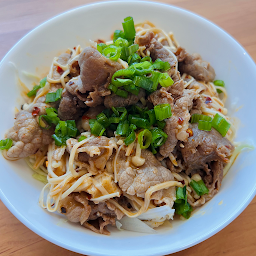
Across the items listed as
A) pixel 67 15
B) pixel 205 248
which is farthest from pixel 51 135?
pixel 205 248

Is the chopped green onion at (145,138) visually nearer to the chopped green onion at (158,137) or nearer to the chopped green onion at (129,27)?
the chopped green onion at (158,137)


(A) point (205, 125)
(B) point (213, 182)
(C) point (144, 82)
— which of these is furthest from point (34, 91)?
(B) point (213, 182)

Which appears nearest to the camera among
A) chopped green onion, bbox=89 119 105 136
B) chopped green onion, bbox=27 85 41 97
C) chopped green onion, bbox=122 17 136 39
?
chopped green onion, bbox=89 119 105 136

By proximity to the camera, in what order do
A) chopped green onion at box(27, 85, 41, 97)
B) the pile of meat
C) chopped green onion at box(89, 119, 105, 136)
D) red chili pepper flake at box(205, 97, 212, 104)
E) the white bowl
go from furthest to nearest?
chopped green onion at box(27, 85, 41, 97) → red chili pepper flake at box(205, 97, 212, 104) → chopped green onion at box(89, 119, 105, 136) → the pile of meat → the white bowl

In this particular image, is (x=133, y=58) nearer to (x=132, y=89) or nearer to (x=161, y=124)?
(x=132, y=89)

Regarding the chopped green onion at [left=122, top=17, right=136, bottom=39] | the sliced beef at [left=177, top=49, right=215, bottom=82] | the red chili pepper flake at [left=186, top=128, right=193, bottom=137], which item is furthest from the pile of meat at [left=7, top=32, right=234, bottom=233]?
the sliced beef at [left=177, top=49, right=215, bottom=82]

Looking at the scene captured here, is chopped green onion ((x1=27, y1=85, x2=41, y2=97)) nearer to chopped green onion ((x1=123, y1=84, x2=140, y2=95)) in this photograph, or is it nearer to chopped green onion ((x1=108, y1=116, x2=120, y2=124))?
chopped green onion ((x1=108, y1=116, x2=120, y2=124))

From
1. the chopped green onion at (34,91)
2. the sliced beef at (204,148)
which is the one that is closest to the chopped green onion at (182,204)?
the sliced beef at (204,148)

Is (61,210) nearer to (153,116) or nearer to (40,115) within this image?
(40,115)
